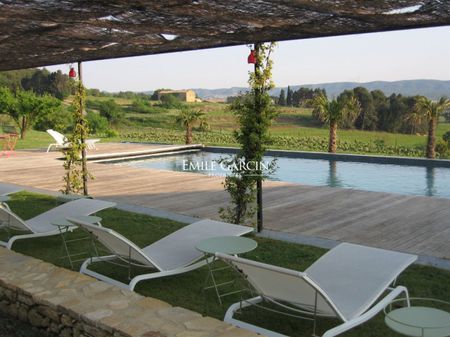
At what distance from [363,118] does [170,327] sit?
1494 inches

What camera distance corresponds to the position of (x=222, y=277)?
4.89 m

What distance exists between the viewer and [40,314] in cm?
378

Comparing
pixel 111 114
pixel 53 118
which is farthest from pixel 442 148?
pixel 111 114

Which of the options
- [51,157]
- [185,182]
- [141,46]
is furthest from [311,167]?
[141,46]

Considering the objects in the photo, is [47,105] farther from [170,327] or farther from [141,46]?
[170,327]

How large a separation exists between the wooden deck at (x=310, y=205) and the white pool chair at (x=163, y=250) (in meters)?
1.84

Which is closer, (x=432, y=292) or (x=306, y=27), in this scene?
(x=432, y=292)

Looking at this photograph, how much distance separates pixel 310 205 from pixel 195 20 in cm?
426

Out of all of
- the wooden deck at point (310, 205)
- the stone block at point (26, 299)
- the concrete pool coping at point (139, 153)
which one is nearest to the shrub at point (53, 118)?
the concrete pool coping at point (139, 153)

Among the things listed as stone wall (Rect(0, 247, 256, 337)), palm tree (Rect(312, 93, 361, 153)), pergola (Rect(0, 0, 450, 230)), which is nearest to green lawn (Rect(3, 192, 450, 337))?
stone wall (Rect(0, 247, 256, 337))

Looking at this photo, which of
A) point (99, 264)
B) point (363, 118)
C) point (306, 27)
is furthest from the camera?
point (363, 118)

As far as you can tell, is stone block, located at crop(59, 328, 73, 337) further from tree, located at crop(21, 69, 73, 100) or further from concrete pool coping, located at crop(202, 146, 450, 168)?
tree, located at crop(21, 69, 73, 100)

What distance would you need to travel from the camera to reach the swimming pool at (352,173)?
12.3 metres

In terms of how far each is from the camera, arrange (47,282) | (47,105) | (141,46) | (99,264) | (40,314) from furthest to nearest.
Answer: (47,105)
(141,46)
(99,264)
(47,282)
(40,314)
